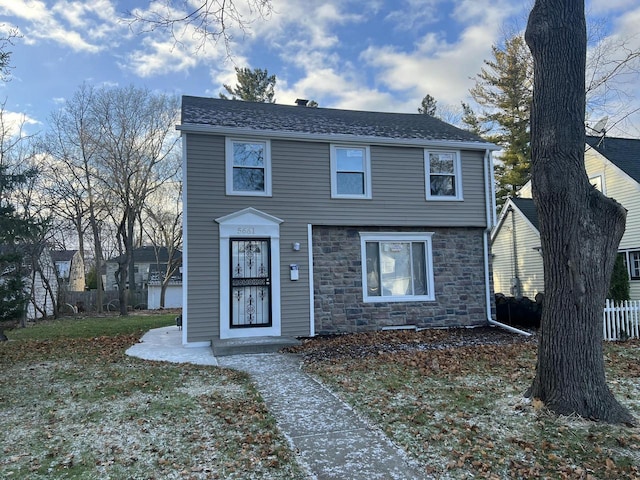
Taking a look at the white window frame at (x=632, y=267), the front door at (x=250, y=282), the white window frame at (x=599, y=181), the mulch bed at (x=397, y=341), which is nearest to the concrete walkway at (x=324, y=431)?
the mulch bed at (x=397, y=341)

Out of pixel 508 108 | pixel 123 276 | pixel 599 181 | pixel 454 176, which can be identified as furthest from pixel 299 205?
pixel 508 108

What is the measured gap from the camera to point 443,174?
11141 millimetres

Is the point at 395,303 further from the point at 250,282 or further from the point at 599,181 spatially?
the point at 599,181

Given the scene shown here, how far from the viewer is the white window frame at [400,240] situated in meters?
10.4

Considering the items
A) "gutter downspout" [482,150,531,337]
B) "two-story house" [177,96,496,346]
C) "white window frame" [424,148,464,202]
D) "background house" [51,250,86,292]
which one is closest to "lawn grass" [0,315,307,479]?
"two-story house" [177,96,496,346]

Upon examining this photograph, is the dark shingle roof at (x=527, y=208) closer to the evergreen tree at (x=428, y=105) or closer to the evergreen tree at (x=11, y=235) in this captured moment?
the evergreen tree at (x=428, y=105)

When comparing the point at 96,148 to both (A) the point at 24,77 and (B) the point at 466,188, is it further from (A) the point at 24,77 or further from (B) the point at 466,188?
(B) the point at 466,188

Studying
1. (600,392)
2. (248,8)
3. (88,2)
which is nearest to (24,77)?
(88,2)

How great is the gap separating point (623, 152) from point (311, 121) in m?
12.2

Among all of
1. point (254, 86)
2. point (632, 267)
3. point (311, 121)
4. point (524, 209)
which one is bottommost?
point (632, 267)

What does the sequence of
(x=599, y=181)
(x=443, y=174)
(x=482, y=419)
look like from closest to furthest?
(x=482, y=419)
(x=443, y=174)
(x=599, y=181)

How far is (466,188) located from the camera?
11.1 metres

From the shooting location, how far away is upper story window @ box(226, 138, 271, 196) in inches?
382

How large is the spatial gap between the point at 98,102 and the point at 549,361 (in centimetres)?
2205
